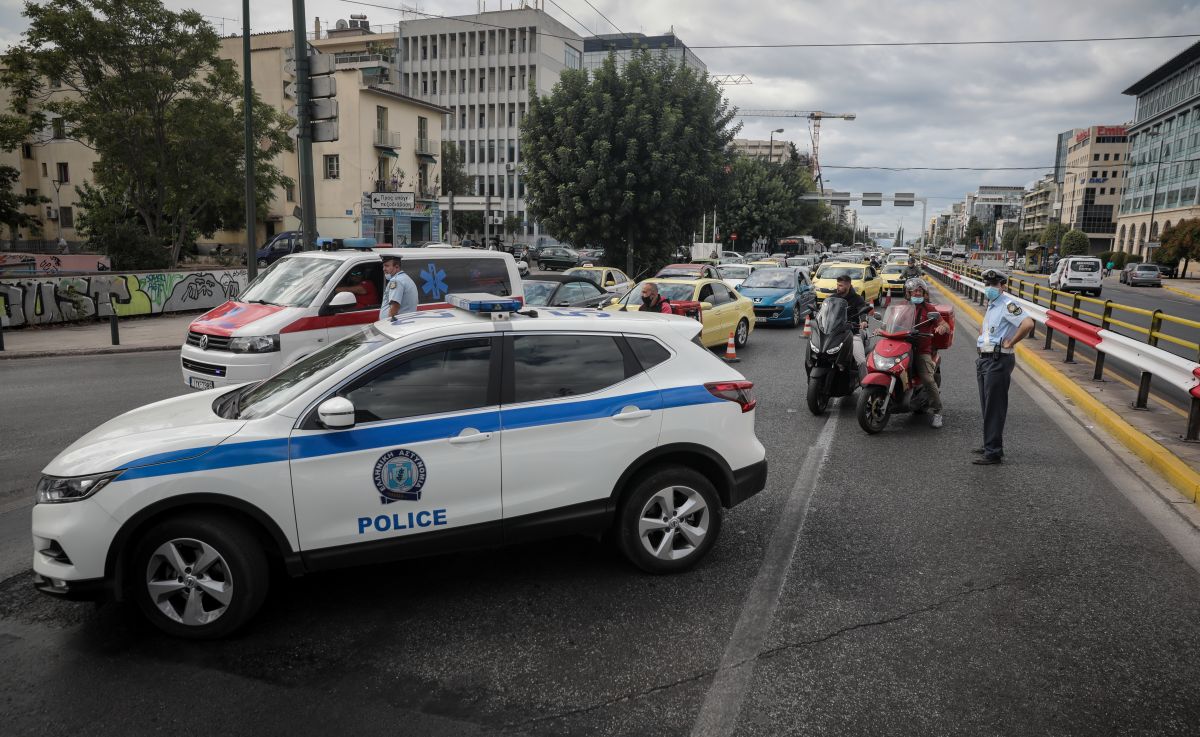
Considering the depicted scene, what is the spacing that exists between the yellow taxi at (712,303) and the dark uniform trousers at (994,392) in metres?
6.97

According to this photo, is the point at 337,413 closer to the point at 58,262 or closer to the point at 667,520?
the point at 667,520

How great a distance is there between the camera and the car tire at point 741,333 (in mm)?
16125

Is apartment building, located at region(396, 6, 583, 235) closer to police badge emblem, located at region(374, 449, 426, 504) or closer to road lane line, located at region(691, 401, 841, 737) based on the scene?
road lane line, located at region(691, 401, 841, 737)

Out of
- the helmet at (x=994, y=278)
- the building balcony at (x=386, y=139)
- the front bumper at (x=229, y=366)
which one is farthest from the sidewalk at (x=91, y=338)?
the building balcony at (x=386, y=139)

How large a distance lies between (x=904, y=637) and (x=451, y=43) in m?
92.6

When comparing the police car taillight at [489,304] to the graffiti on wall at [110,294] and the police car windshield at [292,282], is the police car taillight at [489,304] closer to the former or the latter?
the police car windshield at [292,282]

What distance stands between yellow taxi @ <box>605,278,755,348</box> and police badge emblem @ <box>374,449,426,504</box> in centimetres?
1027

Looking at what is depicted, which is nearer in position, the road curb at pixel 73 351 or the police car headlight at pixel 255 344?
the police car headlight at pixel 255 344

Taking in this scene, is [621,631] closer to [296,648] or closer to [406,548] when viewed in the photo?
[406,548]

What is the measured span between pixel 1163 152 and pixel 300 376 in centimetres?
11937

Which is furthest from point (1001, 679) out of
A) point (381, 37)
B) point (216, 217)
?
point (381, 37)

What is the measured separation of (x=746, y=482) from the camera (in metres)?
5.12

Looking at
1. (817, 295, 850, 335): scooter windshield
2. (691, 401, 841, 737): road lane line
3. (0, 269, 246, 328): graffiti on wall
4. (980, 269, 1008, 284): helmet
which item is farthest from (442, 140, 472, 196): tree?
(691, 401, 841, 737): road lane line

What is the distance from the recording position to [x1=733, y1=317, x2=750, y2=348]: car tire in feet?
52.9
